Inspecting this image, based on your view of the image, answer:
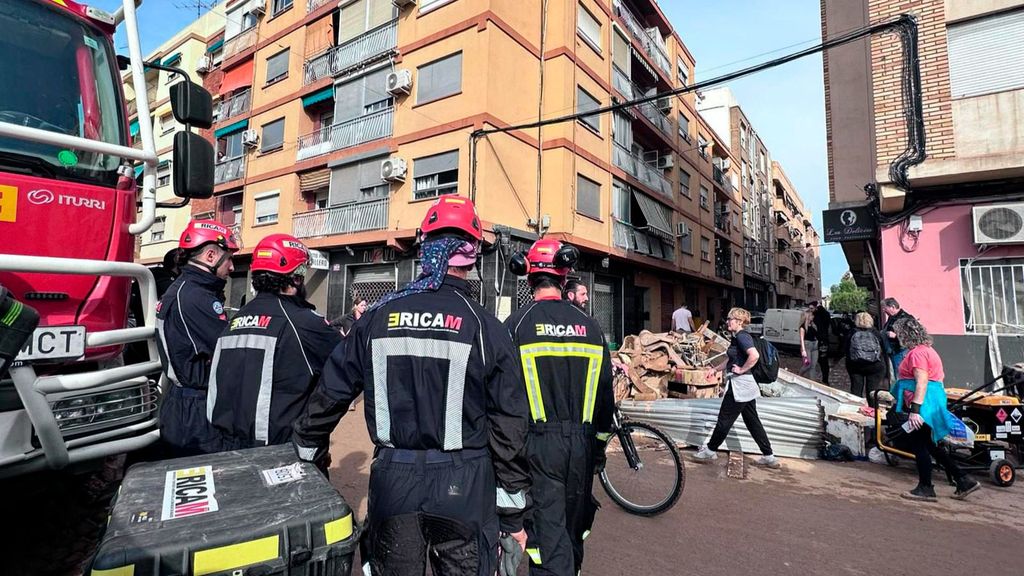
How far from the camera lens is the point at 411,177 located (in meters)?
14.6

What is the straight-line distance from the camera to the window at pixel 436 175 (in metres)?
13.9

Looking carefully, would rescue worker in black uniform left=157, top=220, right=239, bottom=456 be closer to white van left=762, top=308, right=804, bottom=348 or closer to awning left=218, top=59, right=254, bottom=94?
awning left=218, top=59, right=254, bottom=94

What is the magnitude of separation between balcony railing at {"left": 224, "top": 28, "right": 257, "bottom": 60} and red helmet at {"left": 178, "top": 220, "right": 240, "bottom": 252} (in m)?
20.8

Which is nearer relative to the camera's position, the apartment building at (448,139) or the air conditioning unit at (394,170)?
the apartment building at (448,139)

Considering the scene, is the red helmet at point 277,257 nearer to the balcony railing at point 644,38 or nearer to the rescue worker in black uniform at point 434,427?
the rescue worker in black uniform at point 434,427

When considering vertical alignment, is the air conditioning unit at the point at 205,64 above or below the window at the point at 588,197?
above

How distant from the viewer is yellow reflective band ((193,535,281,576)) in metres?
1.35

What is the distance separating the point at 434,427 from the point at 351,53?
57.9 feet

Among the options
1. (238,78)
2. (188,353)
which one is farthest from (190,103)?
(238,78)

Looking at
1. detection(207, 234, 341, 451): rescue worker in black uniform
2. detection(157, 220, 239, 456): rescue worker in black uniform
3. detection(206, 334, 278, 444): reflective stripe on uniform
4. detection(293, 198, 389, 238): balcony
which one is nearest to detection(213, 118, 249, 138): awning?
detection(293, 198, 389, 238): balcony

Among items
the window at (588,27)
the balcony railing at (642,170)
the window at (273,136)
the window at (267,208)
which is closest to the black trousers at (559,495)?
the balcony railing at (642,170)

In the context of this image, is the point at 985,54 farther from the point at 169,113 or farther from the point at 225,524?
the point at 169,113

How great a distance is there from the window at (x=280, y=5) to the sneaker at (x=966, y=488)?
23.0 m

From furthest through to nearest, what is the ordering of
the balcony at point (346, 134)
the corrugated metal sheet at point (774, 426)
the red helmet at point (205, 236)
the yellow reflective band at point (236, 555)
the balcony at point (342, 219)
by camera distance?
the balcony at point (346, 134) → the balcony at point (342, 219) → the corrugated metal sheet at point (774, 426) → the red helmet at point (205, 236) → the yellow reflective band at point (236, 555)
